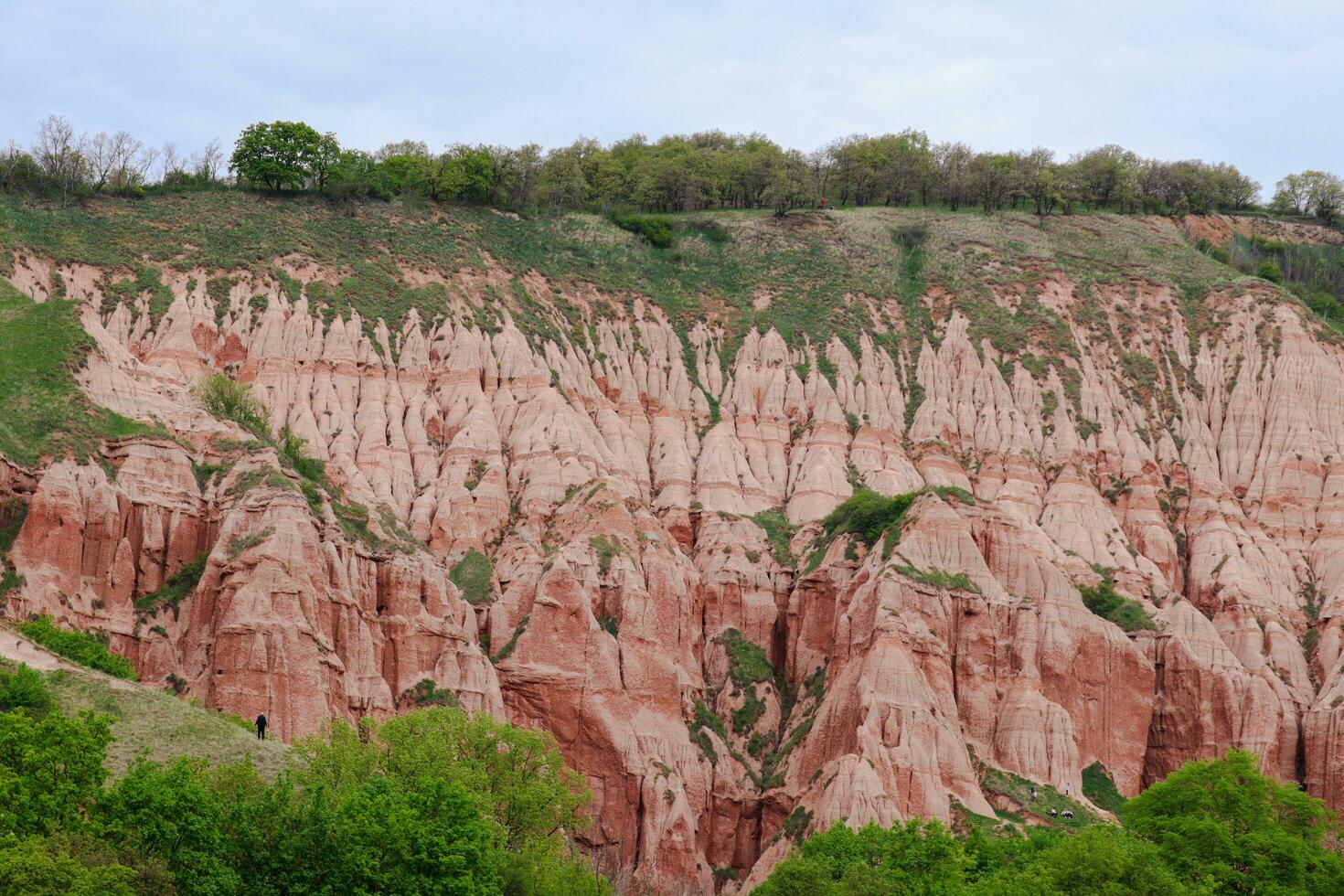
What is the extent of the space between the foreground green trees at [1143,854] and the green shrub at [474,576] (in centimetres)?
3093

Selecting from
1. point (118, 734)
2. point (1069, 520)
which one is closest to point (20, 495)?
point (118, 734)

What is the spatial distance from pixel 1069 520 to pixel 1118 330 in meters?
25.2

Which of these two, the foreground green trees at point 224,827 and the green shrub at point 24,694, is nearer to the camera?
the foreground green trees at point 224,827

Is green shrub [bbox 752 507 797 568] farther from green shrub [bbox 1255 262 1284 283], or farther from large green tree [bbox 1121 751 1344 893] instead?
green shrub [bbox 1255 262 1284 283]

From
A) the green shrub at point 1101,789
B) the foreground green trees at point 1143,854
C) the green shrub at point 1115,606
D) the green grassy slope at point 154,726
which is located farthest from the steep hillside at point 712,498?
the foreground green trees at point 1143,854

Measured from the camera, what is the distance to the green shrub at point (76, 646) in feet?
235

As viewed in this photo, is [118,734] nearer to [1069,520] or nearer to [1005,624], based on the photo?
[1005,624]

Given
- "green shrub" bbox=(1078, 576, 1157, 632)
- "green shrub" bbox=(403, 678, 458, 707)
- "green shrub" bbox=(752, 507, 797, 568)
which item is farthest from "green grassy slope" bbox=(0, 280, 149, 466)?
"green shrub" bbox=(1078, 576, 1157, 632)

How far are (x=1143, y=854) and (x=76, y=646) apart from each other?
4026 centimetres

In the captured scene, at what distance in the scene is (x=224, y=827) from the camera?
52.2 metres

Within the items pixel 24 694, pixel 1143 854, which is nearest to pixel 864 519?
pixel 1143 854

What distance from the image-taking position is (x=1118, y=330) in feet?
454

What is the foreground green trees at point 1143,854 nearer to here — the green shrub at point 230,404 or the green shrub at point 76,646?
the green shrub at point 76,646

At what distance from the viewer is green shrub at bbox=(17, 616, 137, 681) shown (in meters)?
71.5
